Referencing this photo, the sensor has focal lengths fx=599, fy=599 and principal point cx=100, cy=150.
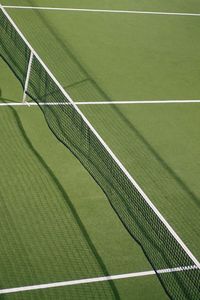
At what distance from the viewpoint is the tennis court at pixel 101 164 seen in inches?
327

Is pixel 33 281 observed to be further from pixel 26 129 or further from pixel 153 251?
pixel 26 129

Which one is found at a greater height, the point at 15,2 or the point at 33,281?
the point at 15,2

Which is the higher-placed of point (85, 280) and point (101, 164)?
point (101, 164)

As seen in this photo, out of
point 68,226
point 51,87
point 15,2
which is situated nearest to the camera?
point 68,226

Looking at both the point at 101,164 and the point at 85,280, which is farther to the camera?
the point at 101,164

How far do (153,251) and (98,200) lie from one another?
75.9 inches

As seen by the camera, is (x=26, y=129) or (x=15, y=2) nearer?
(x=26, y=129)

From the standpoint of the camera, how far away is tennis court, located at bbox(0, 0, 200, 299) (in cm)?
830

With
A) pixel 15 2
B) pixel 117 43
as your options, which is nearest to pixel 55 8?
pixel 15 2

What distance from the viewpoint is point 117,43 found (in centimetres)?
1714

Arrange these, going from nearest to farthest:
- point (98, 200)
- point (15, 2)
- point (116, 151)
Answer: point (98, 200)
point (116, 151)
point (15, 2)

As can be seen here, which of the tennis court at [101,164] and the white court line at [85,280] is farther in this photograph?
the tennis court at [101,164]

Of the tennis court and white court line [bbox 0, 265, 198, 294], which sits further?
the tennis court

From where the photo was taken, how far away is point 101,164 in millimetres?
10180
